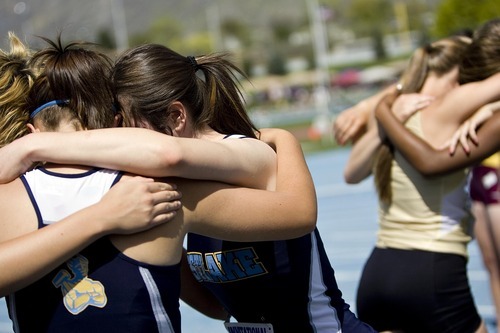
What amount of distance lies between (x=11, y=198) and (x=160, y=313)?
45cm

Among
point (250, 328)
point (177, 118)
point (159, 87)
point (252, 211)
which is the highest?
point (159, 87)

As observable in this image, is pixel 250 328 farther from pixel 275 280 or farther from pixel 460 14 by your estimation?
pixel 460 14

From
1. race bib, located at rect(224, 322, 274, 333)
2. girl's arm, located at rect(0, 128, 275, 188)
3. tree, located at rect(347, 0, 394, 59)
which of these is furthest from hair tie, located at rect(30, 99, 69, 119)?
tree, located at rect(347, 0, 394, 59)

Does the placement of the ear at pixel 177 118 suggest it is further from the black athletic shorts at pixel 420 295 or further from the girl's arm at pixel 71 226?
the black athletic shorts at pixel 420 295

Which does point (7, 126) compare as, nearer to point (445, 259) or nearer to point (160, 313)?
point (160, 313)

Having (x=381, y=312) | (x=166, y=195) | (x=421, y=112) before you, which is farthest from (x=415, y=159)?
(x=166, y=195)

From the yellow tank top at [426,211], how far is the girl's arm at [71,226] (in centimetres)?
167

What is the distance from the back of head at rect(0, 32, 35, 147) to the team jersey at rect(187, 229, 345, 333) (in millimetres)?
574

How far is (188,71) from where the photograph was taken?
7.30 feet

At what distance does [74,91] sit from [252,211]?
546 mm

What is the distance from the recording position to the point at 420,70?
3582 millimetres

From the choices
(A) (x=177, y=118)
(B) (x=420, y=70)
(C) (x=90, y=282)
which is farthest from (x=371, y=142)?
(C) (x=90, y=282)

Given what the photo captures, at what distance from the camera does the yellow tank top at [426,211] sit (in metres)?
3.34

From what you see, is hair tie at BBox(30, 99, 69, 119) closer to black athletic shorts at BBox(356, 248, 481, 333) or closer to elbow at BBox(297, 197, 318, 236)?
elbow at BBox(297, 197, 318, 236)
